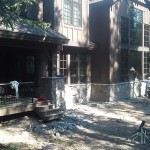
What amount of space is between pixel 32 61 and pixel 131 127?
24.5ft

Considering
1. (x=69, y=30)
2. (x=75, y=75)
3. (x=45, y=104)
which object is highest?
(x=69, y=30)

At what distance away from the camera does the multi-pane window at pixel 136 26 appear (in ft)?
73.4

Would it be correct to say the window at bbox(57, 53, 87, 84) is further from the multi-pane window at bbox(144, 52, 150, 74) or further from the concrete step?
the multi-pane window at bbox(144, 52, 150, 74)

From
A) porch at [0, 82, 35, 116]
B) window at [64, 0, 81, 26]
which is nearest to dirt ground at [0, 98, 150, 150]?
porch at [0, 82, 35, 116]

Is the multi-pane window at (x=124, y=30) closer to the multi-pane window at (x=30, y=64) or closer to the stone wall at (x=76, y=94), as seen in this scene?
the stone wall at (x=76, y=94)

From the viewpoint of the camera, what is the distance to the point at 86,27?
61.3ft

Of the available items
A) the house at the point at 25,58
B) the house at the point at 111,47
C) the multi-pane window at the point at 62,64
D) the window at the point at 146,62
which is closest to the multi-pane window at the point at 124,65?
the house at the point at 111,47

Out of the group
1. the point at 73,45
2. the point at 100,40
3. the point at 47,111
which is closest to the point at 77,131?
the point at 47,111

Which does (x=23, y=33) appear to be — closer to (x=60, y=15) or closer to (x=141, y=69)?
(x=60, y=15)

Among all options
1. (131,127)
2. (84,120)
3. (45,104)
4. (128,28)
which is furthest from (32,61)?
(128,28)

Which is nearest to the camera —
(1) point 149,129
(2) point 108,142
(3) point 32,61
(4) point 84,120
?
(2) point 108,142

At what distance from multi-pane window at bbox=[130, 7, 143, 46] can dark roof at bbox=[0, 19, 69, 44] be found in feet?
31.6

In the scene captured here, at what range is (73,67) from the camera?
61.2 ft

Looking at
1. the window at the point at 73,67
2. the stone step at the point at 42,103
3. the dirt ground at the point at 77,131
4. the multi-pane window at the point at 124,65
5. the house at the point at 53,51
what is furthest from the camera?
the multi-pane window at the point at 124,65
